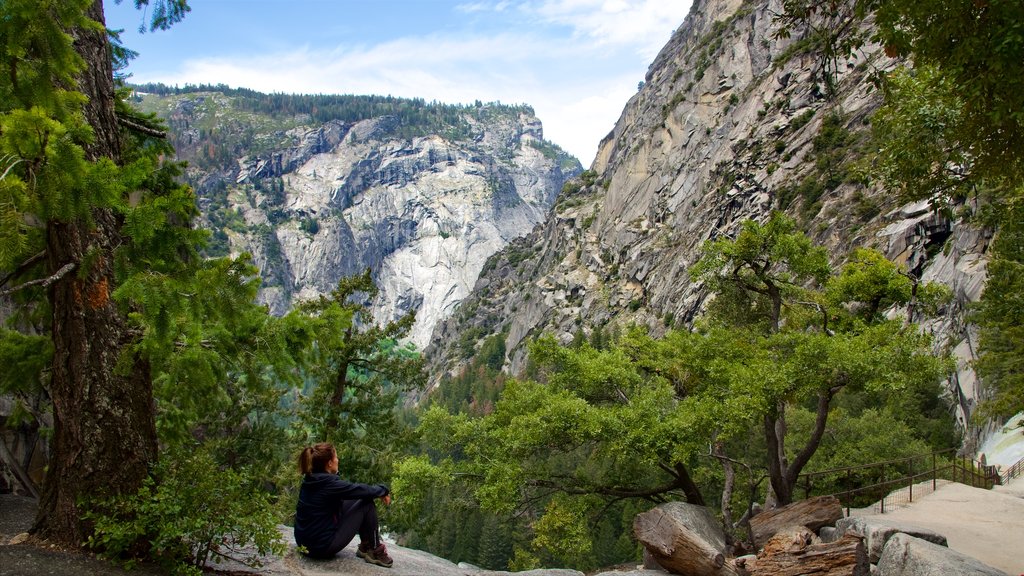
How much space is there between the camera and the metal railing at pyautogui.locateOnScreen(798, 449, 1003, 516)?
48.3 ft

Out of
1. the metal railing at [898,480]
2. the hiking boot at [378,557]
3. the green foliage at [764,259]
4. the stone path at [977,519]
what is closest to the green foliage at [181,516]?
the hiking boot at [378,557]

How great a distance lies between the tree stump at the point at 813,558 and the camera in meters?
8.72

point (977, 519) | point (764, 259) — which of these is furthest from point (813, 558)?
point (764, 259)

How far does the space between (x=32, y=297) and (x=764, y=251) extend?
45.4 ft

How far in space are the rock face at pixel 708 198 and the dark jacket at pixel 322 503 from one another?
31.7 m

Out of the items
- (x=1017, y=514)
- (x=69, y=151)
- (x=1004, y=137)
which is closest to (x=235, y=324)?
(x=69, y=151)

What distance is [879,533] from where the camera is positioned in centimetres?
962

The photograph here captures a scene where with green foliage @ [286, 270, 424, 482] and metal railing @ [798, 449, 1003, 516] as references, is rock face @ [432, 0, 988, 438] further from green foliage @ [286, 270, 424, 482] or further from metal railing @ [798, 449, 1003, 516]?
green foliage @ [286, 270, 424, 482]

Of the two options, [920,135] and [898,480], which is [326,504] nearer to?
[920,135]

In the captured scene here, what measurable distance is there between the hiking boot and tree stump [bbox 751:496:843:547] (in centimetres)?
763

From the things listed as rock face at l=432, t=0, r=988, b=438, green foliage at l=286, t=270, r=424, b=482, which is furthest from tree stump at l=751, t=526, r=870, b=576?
rock face at l=432, t=0, r=988, b=438

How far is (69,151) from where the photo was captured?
4.77 m

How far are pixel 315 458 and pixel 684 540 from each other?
22.3 feet

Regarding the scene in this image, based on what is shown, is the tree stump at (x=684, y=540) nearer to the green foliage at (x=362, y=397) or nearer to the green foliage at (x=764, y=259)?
the green foliage at (x=764, y=259)
